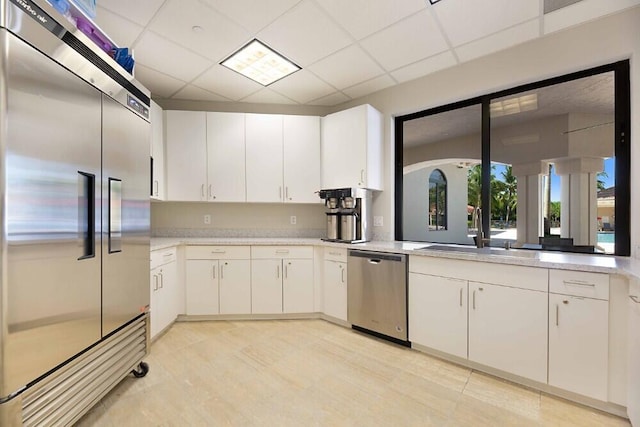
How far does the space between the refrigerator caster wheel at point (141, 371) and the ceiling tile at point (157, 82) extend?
2.71m

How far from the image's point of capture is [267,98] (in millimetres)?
3600

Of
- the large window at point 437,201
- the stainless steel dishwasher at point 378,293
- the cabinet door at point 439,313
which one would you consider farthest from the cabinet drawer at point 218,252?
the large window at point 437,201

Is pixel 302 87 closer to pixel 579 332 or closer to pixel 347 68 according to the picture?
pixel 347 68

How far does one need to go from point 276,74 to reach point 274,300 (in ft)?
8.10

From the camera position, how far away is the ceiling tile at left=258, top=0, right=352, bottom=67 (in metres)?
2.09

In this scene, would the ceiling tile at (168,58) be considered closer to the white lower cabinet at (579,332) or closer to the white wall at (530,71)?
the white wall at (530,71)

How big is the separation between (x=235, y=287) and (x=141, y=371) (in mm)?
1210

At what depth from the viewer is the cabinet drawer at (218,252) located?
3176 millimetres

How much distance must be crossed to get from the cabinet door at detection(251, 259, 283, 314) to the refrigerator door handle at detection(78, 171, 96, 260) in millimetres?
1784

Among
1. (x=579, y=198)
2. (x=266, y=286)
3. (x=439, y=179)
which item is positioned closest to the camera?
(x=579, y=198)

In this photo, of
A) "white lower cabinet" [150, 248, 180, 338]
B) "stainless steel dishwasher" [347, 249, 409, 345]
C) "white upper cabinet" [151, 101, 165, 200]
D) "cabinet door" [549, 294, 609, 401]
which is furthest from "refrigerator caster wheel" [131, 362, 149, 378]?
"cabinet door" [549, 294, 609, 401]

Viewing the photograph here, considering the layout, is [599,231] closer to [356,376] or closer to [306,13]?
[356,376]

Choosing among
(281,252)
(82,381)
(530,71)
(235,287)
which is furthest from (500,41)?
(82,381)

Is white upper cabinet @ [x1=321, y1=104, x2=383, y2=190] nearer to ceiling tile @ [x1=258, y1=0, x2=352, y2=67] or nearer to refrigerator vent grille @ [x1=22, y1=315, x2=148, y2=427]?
ceiling tile @ [x1=258, y1=0, x2=352, y2=67]
